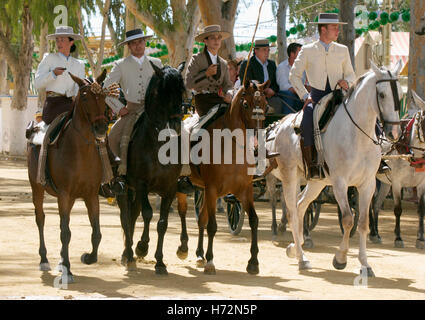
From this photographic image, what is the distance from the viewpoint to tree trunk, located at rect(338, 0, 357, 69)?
20922mm

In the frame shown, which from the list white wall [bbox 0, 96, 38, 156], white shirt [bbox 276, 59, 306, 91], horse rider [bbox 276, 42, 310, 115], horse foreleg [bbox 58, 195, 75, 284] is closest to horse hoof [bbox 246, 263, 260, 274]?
horse foreleg [bbox 58, 195, 75, 284]

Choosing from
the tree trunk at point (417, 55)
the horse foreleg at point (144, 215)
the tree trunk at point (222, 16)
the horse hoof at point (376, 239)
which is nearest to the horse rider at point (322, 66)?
the horse foreleg at point (144, 215)

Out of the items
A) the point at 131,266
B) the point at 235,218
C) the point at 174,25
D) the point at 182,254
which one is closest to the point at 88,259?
the point at 131,266

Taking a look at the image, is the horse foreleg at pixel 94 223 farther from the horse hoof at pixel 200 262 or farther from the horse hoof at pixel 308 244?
the horse hoof at pixel 308 244

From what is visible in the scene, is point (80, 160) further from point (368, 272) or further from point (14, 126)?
point (14, 126)

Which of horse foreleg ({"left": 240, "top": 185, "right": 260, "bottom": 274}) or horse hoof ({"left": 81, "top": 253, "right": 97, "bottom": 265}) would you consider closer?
horse hoof ({"left": 81, "top": 253, "right": 97, "bottom": 265})

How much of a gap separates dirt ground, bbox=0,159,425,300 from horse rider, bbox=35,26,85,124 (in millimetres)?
2052

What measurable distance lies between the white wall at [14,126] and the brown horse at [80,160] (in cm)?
3356

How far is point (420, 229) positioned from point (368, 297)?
213 inches

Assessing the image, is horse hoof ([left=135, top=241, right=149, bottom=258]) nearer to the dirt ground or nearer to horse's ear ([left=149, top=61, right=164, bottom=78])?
the dirt ground

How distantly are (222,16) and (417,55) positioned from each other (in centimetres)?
504

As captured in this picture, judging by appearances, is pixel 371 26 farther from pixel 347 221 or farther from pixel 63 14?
pixel 347 221

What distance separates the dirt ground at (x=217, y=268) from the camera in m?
9.23
